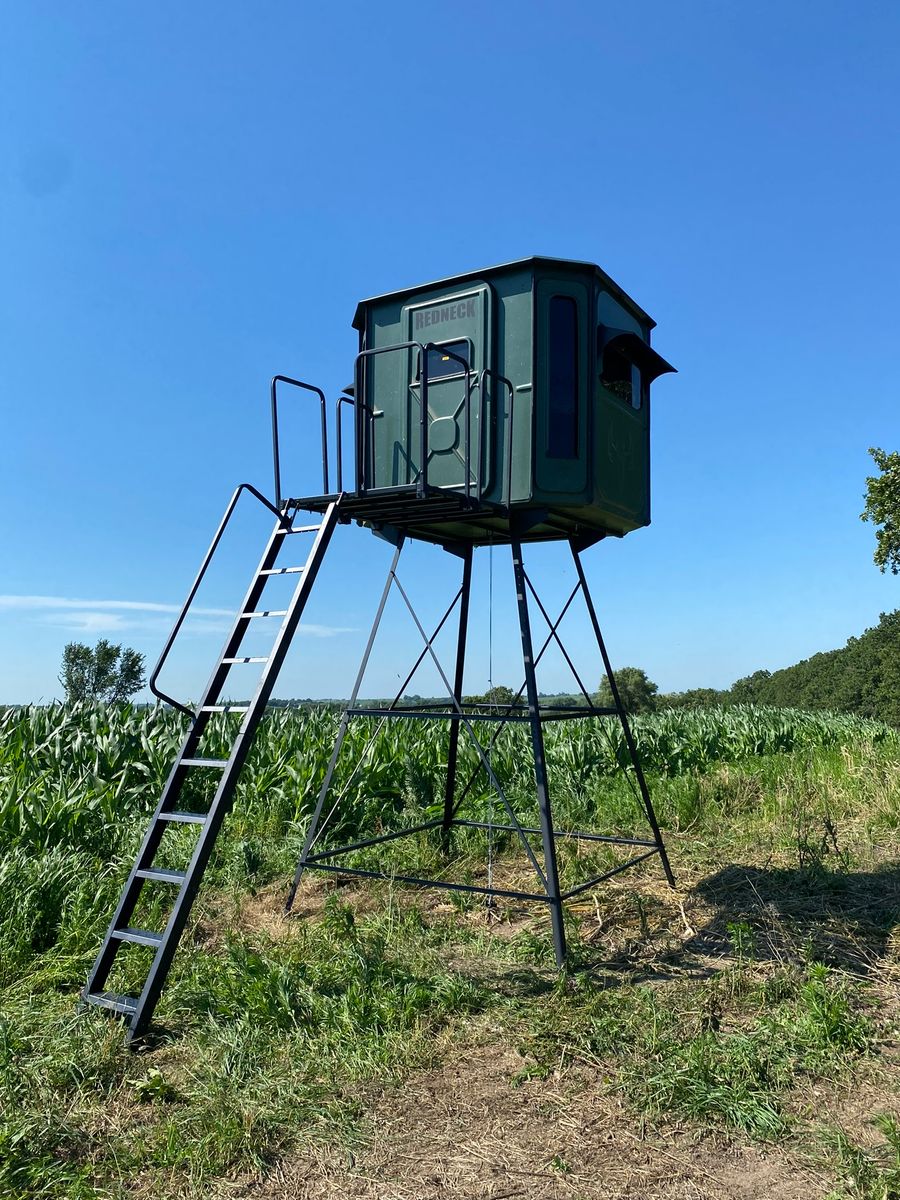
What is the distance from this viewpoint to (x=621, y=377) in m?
8.36

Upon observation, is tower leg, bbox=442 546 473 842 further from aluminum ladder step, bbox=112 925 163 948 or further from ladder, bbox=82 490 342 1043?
aluminum ladder step, bbox=112 925 163 948

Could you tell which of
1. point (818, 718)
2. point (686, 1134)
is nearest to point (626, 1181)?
point (686, 1134)

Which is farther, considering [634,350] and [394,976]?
[634,350]

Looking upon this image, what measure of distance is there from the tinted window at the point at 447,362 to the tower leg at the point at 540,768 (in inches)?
61.5

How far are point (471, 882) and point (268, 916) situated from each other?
2.04m

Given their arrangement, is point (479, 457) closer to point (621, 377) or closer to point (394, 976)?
point (621, 377)

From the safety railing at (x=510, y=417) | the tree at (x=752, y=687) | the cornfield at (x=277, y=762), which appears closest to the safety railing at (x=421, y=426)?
the safety railing at (x=510, y=417)

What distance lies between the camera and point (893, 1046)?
18.1 feet

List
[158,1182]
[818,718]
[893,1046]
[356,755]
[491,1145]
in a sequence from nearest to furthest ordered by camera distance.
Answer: [158,1182], [491,1145], [893,1046], [356,755], [818,718]

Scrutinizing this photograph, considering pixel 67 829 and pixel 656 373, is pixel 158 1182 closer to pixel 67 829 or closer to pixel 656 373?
pixel 67 829

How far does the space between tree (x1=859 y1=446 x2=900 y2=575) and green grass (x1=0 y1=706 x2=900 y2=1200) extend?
1049 inches

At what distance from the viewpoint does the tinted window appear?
7.55m

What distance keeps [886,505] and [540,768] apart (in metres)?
33.1

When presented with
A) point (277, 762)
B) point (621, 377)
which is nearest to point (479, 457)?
point (621, 377)
